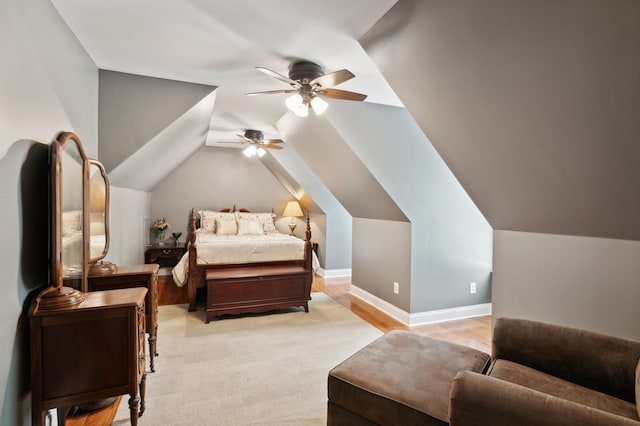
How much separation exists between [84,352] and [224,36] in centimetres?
189

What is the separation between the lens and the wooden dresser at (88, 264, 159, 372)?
2.20m

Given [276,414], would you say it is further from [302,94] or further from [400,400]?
[302,94]

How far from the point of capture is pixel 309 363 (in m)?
2.66

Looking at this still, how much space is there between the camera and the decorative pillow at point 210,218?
5824 mm

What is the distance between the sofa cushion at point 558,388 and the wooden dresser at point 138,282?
7.39 feet

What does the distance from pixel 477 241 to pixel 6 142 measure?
416 centimetres

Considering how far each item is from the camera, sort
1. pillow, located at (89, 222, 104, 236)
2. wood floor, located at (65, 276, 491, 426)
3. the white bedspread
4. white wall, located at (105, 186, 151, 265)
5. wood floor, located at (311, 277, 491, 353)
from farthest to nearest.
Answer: the white bedspread
wood floor, located at (311, 277, 491, 353)
white wall, located at (105, 186, 151, 265)
pillow, located at (89, 222, 104, 236)
wood floor, located at (65, 276, 491, 426)

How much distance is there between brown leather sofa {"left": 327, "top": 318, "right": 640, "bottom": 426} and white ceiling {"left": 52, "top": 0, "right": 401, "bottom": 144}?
1815 mm

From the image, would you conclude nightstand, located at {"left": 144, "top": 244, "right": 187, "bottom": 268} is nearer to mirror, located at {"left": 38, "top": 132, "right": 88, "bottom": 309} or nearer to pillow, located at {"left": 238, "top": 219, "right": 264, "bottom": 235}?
pillow, located at {"left": 238, "top": 219, "right": 264, "bottom": 235}

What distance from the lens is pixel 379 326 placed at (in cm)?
355

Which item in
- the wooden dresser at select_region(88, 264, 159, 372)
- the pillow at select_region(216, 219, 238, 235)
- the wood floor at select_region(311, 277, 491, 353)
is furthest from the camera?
the pillow at select_region(216, 219, 238, 235)

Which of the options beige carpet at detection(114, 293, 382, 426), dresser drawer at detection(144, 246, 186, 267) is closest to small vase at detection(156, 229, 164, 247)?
dresser drawer at detection(144, 246, 186, 267)

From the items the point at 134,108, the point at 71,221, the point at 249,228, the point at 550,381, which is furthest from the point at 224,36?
the point at 249,228

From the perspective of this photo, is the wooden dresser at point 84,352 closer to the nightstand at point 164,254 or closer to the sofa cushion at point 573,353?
the sofa cushion at point 573,353
